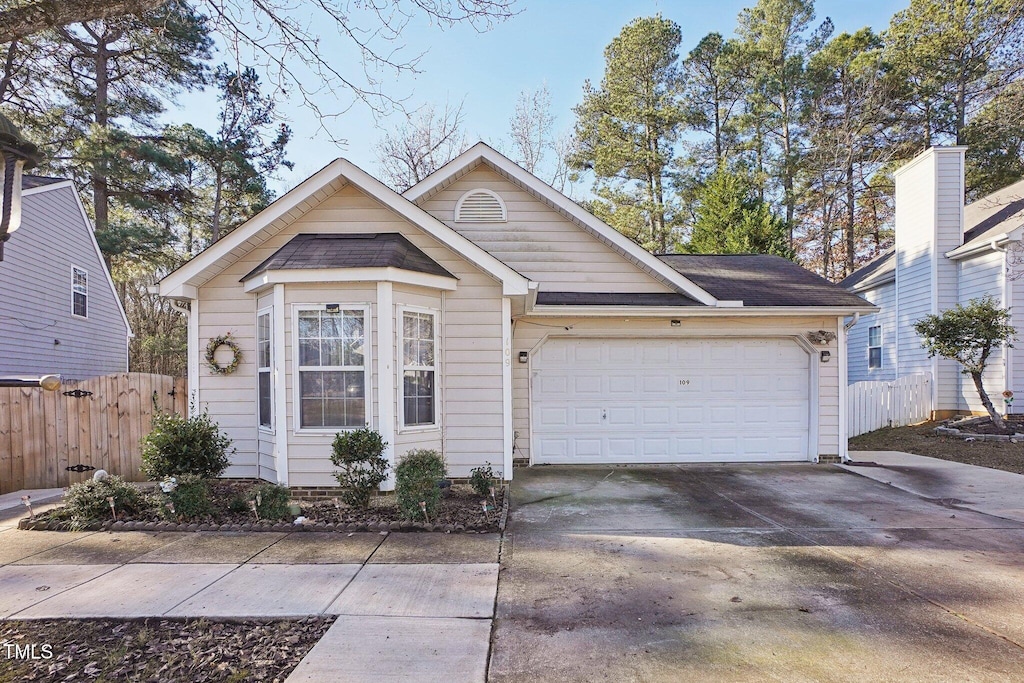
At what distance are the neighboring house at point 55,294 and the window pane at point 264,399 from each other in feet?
27.1

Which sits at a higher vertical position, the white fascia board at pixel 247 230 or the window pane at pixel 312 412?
the white fascia board at pixel 247 230

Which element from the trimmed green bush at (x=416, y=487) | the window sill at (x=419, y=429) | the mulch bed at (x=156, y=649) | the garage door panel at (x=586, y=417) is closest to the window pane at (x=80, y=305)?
the window sill at (x=419, y=429)

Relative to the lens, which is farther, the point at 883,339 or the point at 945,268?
the point at 883,339

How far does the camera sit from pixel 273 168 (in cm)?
1923

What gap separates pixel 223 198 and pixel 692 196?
1833 cm

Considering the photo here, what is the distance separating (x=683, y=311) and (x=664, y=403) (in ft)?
5.18

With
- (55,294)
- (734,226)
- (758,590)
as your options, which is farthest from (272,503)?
(734,226)

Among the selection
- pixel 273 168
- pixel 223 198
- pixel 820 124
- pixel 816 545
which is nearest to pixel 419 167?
pixel 273 168

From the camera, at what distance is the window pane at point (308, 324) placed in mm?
6266

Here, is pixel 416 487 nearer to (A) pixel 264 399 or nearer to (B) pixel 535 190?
(A) pixel 264 399

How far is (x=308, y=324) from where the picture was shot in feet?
20.6

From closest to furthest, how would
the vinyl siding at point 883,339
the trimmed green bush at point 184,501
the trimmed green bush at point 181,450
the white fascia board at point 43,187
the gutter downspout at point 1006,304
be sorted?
the trimmed green bush at point 184,501 → the trimmed green bush at point 181,450 → the white fascia board at point 43,187 → the gutter downspout at point 1006,304 → the vinyl siding at point 883,339

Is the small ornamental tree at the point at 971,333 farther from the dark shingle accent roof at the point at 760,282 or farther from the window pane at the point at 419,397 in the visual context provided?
the window pane at the point at 419,397

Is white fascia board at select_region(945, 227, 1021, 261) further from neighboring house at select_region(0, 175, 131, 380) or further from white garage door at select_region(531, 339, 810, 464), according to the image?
neighboring house at select_region(0, 175, 131, 380)
